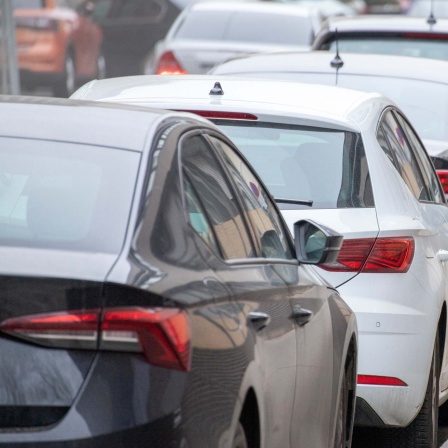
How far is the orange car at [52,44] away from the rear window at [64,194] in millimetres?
18002

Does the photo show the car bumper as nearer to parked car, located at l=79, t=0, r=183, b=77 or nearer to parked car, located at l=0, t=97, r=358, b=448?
parked car, located at l=0, t=97, r=358, b=448

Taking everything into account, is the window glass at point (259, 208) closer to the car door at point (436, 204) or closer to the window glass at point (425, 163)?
the car door at point (436, 204)

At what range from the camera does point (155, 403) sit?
3.26m

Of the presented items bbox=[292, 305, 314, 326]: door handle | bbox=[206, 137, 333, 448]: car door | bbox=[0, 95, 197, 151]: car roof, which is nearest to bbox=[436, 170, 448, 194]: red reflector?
bbox=[206, 137, 333, 448]: car door

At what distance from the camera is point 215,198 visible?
13.5 ft

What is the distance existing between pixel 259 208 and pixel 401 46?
7.16 metres

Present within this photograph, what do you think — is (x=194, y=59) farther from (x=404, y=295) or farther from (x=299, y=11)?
(x=404, y=295)

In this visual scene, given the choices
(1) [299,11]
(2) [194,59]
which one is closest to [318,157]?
(2) [194,59]

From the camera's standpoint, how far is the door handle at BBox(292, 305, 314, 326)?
4422 millimetres

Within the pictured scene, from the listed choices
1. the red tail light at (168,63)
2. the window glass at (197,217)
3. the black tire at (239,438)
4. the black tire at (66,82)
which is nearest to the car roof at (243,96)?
the window glass at (197,217)

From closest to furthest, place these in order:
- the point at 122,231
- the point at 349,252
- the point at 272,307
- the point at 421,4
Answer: the point at 122,231, the point at 272,307, the point at 349,252, the point at 421,4

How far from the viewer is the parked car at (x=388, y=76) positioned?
8508mm

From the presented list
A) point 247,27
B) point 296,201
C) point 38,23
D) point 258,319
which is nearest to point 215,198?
point 258,319

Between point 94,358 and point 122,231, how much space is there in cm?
35
